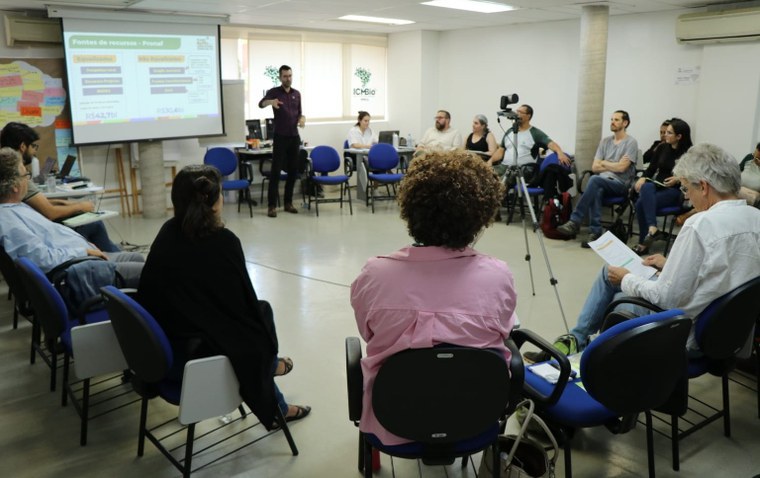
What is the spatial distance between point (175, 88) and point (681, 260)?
6431 millimetres

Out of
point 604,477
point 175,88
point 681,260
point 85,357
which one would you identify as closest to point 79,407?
point 85,357

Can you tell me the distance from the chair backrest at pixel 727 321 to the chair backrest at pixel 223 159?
20.4ft

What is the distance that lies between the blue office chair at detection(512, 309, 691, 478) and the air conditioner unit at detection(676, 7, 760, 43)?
16.5 ft

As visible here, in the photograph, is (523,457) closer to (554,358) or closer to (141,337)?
(554,358)

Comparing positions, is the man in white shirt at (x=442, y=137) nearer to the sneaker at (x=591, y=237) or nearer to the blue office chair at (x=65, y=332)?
the sneaker at (x=591, y=237)

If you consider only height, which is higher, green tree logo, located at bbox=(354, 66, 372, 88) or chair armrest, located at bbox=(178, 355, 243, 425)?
green tree logo, located at bbox=(354, 66, 372, 88)

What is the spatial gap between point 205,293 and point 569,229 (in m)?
4.66

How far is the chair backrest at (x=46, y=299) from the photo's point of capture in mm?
2547

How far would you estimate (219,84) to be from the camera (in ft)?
25.3

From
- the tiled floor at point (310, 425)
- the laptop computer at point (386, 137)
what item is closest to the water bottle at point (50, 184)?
the tiled floor at point (310, 425)

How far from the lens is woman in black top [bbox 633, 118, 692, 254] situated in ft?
18.7

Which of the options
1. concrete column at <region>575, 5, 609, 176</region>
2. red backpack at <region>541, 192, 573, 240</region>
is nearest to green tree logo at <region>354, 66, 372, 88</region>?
concrete column at <region>575, 5, 609, 176</region>

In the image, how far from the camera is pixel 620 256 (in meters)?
2.99

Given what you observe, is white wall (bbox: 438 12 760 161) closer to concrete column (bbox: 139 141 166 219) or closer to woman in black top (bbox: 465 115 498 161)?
woman in black top (bbox: 465 115 498 161)
